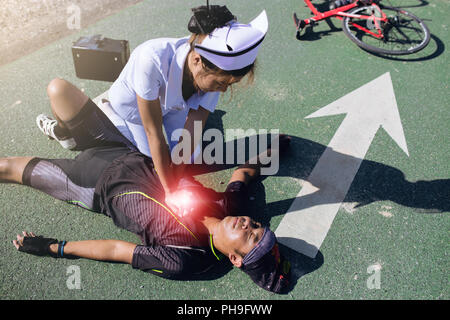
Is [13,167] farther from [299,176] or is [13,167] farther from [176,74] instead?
[299,176]

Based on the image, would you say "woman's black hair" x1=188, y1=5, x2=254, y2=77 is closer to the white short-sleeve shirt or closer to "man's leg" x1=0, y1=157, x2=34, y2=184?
the white short-sleeve shirt

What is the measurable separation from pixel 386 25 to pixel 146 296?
212 inches

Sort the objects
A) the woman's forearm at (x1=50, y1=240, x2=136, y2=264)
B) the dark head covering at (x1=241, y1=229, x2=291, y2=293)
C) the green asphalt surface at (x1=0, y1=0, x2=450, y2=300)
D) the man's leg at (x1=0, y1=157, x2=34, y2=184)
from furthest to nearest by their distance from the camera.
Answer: the man's leg at (x1=0, y1=157, x2=34, y2=184) < the green asphalt surface at (x1=0, y1=0, x2=450, y2=300) < the woman's forearm at (x1=50, y1=240, x2=136, y2=264) < the dark head covering at (x1=241, y1=229, x2=291, y2=293)

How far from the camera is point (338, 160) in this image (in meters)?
4.00

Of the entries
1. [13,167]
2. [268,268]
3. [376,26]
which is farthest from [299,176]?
[376,26]

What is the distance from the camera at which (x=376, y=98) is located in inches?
186

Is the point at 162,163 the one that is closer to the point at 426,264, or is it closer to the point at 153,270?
the point at 153,270

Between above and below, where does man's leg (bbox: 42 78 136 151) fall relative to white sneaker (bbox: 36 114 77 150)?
above

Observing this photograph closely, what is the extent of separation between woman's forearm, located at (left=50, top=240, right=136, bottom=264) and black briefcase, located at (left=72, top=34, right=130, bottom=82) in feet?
7.75

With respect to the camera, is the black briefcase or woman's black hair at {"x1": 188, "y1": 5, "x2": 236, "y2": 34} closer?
woman's black hair at {"x1": 188, "y1": 5, "x2": 236, "y2": 34}

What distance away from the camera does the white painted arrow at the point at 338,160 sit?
3393 mm

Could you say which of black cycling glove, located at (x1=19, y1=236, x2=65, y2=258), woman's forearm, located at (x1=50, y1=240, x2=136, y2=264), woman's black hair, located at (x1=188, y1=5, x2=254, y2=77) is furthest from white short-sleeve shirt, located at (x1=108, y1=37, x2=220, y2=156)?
black cycling glove, located at (x1=19, y1=236, x2=65, y2=258)

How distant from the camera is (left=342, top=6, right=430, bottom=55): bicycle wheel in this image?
530 centimetres

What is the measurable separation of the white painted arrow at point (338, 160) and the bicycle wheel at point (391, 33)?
0.67 metres
